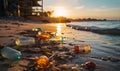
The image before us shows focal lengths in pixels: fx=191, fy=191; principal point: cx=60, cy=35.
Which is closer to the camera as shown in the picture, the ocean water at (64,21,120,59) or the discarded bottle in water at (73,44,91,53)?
the discarded bottle in water at (73,44,91,53)

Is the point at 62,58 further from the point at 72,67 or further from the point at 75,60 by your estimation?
the point at 72,67

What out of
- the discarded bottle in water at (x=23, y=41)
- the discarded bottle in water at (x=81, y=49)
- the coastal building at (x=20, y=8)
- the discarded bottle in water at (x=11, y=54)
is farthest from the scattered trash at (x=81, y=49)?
the coastal building at (x=20, y=8)

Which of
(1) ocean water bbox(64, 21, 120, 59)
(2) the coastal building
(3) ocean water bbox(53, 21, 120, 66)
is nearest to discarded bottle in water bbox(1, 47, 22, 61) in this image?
(3) ocean water bbox(53, 21, 120, 66)

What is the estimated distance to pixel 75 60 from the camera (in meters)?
5.36

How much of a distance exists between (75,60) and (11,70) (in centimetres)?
196

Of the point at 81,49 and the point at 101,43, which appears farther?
the point at 101,43

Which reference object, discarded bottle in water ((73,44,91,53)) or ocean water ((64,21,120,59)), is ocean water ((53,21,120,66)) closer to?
ocean water ((64,21,120,59))

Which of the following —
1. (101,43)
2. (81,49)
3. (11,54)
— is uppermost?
(11,54)

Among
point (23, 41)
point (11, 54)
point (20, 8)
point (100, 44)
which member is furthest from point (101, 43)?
point (20, 8)

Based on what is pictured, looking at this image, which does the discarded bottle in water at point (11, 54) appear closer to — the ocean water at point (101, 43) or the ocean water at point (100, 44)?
the ocean water at point (100, 44)

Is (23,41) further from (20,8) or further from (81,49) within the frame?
(20,8)

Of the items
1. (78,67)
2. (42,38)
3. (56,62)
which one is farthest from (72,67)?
(42,38)

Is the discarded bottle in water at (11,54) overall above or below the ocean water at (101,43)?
above

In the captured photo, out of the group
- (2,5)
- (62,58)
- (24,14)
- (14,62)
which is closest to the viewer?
(14,62)
